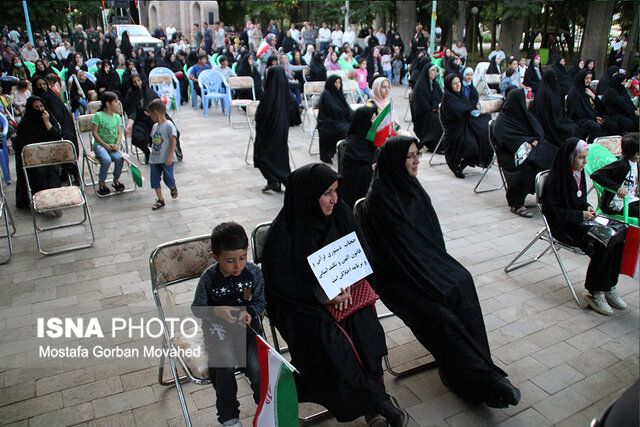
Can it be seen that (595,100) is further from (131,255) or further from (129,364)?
(129,364)

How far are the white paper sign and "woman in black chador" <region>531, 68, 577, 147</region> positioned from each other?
510 cm

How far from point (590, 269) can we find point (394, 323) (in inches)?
Answer: 61.3

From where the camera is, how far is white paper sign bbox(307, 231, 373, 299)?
2639 millimetres

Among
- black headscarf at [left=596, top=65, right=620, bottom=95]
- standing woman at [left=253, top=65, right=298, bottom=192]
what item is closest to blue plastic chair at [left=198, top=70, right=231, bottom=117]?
standing woman at [left=253, top=65, right=298, bottom=192]

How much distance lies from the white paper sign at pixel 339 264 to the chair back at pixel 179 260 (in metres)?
0.67

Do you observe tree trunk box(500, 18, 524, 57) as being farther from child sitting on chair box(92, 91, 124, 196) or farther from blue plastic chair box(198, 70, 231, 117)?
child sitting on chair box(92, 91, 124, 196)

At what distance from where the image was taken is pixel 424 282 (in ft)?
10.0

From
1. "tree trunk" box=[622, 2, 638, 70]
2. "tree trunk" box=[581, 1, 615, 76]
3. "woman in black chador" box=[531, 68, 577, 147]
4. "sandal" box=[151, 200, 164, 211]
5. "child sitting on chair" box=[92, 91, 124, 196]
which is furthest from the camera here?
"tree trunk" box=[622, 2, 638, 70]

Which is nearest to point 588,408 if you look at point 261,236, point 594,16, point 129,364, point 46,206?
point 261,236

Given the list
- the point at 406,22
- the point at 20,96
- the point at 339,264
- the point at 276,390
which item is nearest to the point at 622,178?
the point at 339,264

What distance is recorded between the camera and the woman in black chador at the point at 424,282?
283cm

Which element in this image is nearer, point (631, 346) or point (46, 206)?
point (631, 346)

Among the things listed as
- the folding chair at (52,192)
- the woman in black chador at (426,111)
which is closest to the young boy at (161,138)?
the folding chair at (52,192)

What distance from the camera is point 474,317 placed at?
9.81 ft
